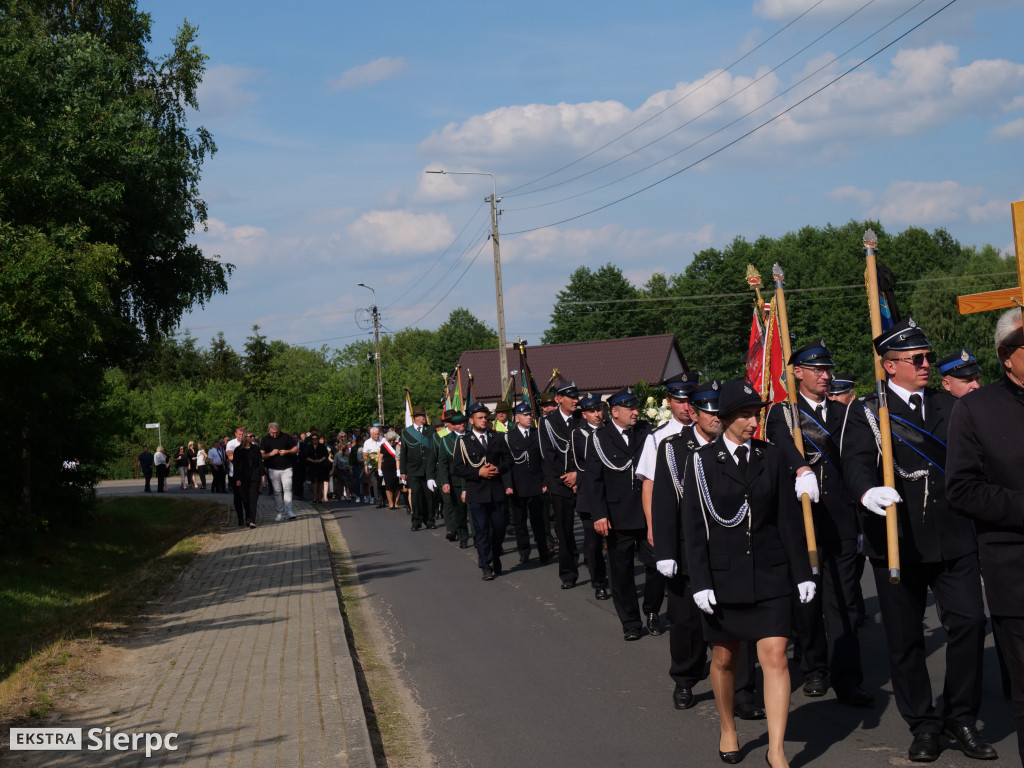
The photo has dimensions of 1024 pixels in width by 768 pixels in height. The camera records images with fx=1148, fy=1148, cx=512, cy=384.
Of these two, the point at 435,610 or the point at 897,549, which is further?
the point at 435,610

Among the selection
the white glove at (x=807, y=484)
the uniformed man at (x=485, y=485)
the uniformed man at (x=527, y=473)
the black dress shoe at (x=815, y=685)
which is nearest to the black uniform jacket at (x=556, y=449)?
the uniformed man at (x=485, y=485)

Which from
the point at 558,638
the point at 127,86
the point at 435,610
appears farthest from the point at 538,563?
the point at 127,86

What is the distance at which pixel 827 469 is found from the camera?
24.8ft

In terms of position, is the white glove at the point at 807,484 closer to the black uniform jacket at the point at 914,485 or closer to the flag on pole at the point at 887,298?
the black uniform jacket at the point at 914,485

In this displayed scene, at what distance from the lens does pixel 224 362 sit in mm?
103312

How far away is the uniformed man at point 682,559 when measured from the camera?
6434mm

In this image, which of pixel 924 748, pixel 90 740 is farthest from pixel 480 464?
pixel 924 748

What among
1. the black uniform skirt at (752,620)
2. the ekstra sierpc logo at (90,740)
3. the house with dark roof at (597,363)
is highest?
the house with dark roof at (597,363)

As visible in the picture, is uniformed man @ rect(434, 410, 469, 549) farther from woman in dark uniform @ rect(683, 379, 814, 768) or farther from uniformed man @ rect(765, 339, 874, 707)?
woman in dark uniform @ rect(683, 379, 814, 768)

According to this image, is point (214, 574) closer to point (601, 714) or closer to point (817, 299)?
point (601, 714)

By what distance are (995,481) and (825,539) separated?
120 inches

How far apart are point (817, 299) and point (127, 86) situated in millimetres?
59954

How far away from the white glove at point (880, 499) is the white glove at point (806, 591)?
0.50m

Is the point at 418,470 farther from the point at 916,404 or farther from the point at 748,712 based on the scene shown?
the point at 916,404
